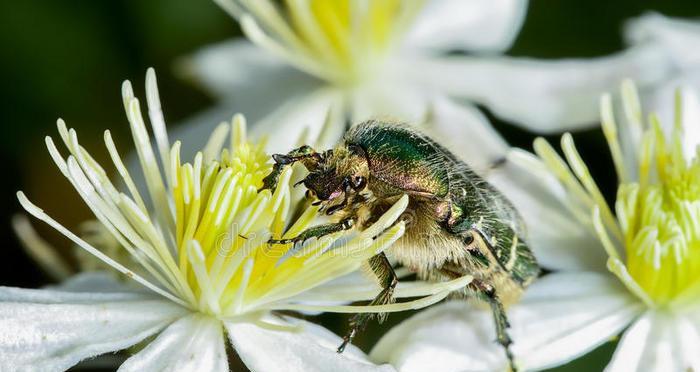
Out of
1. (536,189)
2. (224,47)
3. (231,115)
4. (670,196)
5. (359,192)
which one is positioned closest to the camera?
(359,192)

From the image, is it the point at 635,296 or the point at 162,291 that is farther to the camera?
the point at 635,296

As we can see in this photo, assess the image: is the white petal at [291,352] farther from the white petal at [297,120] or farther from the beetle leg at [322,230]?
the white petal at [297,120]

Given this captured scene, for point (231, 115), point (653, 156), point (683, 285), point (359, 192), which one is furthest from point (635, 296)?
point (231, 115)

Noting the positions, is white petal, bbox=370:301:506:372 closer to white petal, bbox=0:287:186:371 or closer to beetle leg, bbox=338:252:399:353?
beetle leg, bbox=338:252:399:353

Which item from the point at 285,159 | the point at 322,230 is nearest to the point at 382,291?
the point at 322,230

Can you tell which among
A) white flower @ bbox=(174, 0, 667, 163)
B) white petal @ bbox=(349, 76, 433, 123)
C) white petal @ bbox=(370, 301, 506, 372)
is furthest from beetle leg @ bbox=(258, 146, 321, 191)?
white petal @ bbox=(349, 76, 433, 123)

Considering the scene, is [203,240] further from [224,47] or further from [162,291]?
[224,47]
